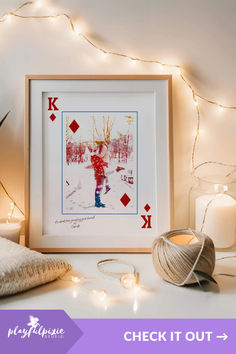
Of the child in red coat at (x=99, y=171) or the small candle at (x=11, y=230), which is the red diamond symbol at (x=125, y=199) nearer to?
the child in red coat at (x=99, y=171)

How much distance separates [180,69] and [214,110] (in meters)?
0.16

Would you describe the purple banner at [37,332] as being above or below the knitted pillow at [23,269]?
below

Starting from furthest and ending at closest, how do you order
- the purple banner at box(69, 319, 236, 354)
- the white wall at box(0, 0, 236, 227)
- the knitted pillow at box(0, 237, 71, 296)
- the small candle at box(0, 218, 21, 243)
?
the white wall at box(0, 0, 236, 227), the small candle at box(0, 218, 21, 243), the knitted pillow at box(0, 237, 71, 296), the purple banner at box(69, 319, 236, 354)

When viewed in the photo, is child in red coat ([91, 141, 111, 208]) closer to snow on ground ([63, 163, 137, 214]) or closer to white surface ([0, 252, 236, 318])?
snow on ground ([63, 163, 137, 214])

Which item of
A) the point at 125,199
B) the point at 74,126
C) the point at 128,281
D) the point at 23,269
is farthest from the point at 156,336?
the point at 74,126

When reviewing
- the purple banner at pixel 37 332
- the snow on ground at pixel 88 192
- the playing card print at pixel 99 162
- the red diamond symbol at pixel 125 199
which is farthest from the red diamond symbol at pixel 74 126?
the purple banner at pixel 37 332

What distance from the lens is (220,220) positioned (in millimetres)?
1045

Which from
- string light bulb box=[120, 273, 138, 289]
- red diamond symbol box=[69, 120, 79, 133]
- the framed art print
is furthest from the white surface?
red diamond symbol box=[69, 120, 79, 133]

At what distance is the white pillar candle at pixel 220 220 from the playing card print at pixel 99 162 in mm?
215

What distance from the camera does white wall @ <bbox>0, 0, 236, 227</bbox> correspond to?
43.3 inches

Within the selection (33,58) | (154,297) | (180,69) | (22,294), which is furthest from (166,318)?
(33,58)

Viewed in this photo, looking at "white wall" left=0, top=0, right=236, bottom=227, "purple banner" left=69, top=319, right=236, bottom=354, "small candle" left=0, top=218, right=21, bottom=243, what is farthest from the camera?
"white wall" left=0, top=0, right=236, bottom=227

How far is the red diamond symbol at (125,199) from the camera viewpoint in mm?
1052

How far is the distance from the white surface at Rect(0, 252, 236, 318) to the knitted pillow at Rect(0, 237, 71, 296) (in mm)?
23
